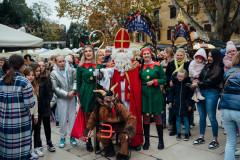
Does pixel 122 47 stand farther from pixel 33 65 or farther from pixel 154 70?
pixel 33 65

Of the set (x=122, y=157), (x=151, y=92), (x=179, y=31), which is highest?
(x=179, y=31)

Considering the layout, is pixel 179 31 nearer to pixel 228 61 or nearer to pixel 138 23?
pixel 138 23

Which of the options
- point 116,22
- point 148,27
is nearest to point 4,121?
point 148,27

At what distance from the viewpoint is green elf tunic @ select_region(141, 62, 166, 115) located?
4.21 m

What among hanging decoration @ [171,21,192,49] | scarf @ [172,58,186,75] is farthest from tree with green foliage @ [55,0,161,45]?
scarf @ [172,58,186,75]

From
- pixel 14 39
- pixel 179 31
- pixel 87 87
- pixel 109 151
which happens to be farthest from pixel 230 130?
pixel 179 31

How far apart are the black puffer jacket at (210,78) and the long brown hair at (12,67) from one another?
3274 mm

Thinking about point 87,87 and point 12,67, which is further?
point 87,87

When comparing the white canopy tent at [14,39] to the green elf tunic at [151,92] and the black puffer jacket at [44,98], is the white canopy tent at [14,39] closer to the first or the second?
the black puffer jacket at [44,98]

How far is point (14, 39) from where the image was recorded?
513 centimetres

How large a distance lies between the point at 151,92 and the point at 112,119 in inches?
37.0

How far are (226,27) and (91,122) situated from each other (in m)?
12.7

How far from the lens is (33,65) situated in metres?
4.04

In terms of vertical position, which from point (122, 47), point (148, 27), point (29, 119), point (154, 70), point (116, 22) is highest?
point (116, 22)
